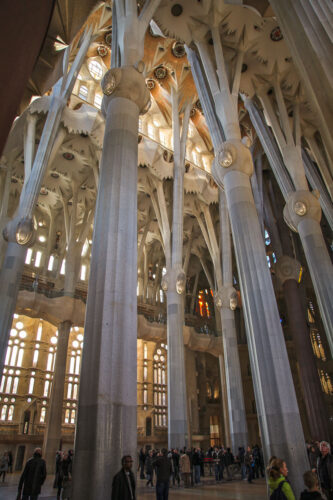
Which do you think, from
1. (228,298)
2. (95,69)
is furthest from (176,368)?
(95,69)

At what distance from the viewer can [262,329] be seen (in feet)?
26.8

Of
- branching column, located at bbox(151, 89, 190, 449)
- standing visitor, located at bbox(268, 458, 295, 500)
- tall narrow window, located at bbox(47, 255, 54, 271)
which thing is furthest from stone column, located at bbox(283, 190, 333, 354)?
tall narrow window, located at bbox(47, 255, 54, 271)

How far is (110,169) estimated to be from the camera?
22.1 feet

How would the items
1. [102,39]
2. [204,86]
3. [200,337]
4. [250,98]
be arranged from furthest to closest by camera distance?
[200,337] < [102,39] < [250,98] < [204,86]

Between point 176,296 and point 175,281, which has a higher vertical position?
point 175,281

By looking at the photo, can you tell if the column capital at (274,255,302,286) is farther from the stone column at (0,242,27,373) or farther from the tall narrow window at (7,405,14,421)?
the tall narrow window at (7,405,14,421)

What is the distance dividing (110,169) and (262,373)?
5657mm

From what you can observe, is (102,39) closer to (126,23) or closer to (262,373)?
(126,23)

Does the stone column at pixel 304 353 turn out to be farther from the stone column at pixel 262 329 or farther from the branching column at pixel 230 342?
the stone column at pixel 262 329

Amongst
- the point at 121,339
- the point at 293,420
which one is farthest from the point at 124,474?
the point at 293,420

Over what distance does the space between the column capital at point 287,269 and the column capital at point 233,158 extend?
10.9 m

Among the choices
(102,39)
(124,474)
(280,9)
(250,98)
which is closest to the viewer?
(124,474)

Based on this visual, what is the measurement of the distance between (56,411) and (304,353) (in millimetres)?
12690

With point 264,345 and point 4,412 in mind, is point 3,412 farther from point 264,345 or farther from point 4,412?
point 264,345
